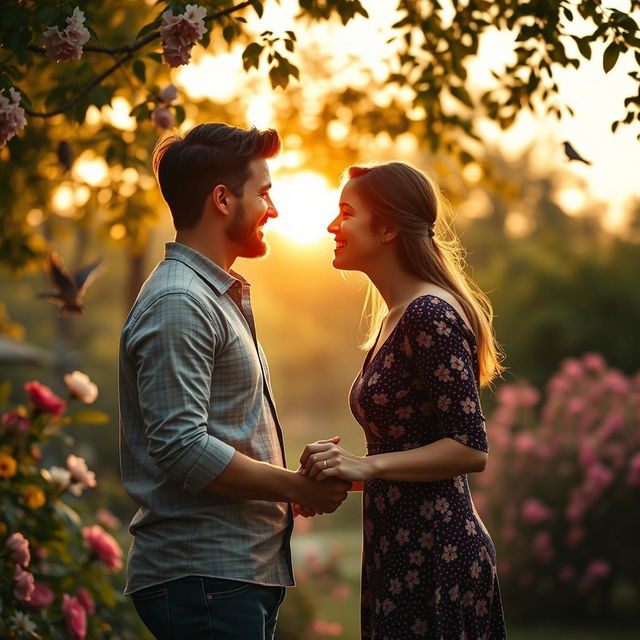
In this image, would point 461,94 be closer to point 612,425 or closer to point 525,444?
point 612,425

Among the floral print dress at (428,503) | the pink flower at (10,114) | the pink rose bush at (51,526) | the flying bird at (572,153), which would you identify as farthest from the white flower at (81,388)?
the flying bird at (572,153)

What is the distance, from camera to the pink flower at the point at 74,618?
4.01 m

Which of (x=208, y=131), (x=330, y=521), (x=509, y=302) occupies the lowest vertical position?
(x=208, y=131)

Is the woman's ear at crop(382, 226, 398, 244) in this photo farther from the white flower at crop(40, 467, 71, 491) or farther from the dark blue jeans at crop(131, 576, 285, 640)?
the white flower at crop(40, 467, 71, 491)

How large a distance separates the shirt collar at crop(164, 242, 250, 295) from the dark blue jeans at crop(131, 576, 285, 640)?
0.81 metres

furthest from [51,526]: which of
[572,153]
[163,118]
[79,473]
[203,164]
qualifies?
[572,153]

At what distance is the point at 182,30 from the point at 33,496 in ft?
7.35

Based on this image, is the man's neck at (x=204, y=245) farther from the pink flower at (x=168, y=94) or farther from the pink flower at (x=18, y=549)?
the pink flower at (x=18, y=549)

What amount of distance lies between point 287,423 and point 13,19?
1284 inches

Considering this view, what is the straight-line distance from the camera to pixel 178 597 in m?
2.62

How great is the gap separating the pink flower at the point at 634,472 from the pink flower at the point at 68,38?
6722 mm

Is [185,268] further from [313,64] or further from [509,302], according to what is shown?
[509,302]

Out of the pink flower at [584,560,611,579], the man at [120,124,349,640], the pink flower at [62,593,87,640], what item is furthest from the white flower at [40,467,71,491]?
the pink flower at [584,560,611,579]

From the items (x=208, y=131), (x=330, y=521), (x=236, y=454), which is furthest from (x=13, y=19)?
(x=330, y=521)
